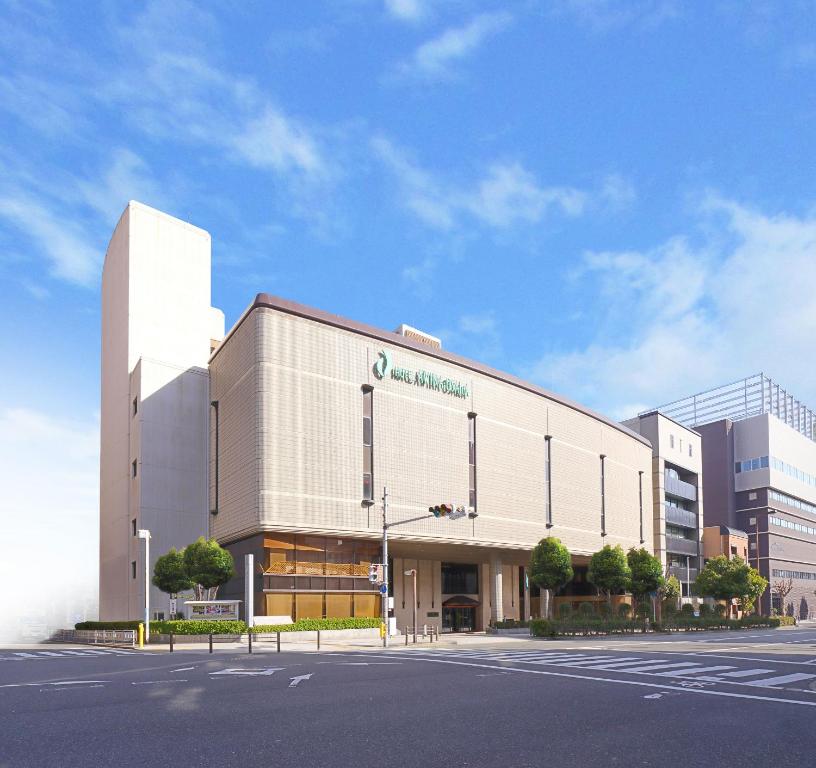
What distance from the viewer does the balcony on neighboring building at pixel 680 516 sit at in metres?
95.6

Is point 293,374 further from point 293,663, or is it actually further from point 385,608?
point 293,663

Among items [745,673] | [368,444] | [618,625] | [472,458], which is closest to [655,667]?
[745,673]

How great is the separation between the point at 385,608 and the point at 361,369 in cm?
1863

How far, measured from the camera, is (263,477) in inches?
1954

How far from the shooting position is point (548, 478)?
69.1 metres

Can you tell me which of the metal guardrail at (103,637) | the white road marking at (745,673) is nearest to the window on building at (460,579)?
the metal guardrail at (103,637)

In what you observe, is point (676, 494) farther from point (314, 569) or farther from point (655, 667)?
point (655, 667)

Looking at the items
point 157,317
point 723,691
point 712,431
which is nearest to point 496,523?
point 157,317

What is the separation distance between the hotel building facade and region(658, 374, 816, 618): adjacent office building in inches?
1674

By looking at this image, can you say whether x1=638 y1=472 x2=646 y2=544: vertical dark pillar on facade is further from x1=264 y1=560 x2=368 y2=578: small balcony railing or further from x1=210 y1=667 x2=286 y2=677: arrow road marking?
x1=210 y1=667 x2=286 y2=677: arrow road marking

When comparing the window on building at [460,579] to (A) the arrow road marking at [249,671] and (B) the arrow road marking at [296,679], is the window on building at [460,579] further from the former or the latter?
(B) the arrow road marking at [296,679]

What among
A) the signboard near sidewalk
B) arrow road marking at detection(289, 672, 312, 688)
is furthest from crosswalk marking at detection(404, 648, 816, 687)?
the signboard near sidewalk

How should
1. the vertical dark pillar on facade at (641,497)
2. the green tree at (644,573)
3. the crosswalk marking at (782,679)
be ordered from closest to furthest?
the crosswalk marking at (782,679)
the green tree at (644,573)
the vertical dark pillar on facade at (641,497)

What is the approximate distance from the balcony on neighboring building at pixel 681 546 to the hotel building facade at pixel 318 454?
61.5 feet
